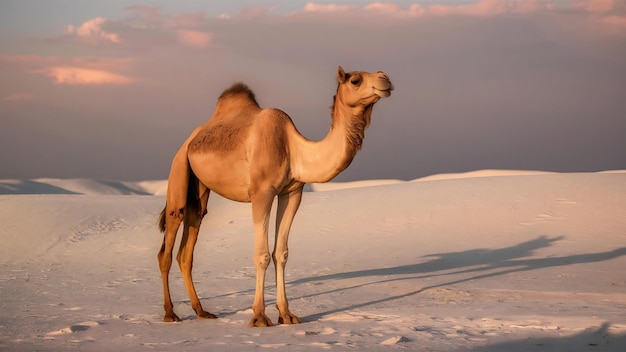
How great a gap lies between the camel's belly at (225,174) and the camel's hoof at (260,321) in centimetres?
133

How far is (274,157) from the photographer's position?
9070 millimetres

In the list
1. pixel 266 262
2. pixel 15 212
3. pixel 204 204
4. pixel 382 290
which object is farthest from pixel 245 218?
pixel 266 262

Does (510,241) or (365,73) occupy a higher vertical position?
(365,73)

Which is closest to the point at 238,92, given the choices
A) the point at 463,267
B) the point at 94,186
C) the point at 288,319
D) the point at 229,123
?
the point at 229,123

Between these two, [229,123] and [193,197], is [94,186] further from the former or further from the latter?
[229,123]

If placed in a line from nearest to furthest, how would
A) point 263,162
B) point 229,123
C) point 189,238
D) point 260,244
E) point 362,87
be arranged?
point 362,87
point 263,162
point 260,244
point 229,123
point 189,238

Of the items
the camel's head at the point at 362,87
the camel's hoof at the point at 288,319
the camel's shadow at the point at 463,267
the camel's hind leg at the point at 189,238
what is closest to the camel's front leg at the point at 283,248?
the camel's hoof at the point at 288,319

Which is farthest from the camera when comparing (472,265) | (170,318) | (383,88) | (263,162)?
(472,265)

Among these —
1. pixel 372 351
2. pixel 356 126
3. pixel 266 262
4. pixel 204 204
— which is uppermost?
pixel 356 126

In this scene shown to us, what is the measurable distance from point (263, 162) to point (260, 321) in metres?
1.70

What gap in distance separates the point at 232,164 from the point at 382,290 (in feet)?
12.9

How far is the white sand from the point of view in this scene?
8.47 metres

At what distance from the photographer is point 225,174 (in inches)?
376

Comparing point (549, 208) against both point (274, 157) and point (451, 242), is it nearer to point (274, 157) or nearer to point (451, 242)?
point (451, 242)
